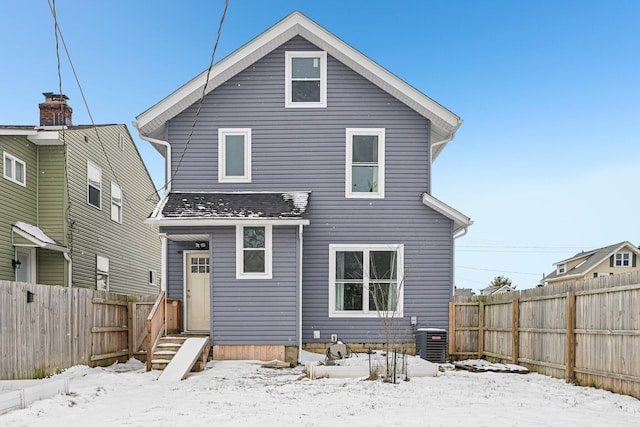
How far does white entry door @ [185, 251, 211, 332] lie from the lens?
1210 cm

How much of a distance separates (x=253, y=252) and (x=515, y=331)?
6.25m

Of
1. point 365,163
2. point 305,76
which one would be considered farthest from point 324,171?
point 305,76

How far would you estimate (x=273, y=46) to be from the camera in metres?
12.5

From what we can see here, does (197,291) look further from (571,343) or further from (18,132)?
(571,343)

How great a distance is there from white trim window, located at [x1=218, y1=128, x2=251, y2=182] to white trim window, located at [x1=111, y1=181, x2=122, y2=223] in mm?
7722

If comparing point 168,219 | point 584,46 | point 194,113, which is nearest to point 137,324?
point 168,219

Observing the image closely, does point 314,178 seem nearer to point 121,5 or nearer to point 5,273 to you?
point 121,5

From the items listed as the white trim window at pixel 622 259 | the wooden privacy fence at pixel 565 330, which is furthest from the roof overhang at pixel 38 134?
the white trim window at pixel 622 259

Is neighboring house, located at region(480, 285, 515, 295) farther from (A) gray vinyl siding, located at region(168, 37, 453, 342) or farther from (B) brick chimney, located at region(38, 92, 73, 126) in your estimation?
(B) brick chimney, located at region(38, 92, 73, 126)

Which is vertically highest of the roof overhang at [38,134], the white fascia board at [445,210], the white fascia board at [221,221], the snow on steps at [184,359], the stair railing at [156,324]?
the roof overhang at [38,134]

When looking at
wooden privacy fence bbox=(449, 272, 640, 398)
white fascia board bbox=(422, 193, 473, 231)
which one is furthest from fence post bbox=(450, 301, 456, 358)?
white fascia board bbox=(422, 193, 473, 231)

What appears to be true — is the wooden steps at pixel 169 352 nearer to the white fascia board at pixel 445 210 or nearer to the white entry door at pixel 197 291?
the white entry door at pixel 197 291

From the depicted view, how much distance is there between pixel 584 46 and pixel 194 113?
16563 mm

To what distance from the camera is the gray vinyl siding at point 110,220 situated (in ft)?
49.1
